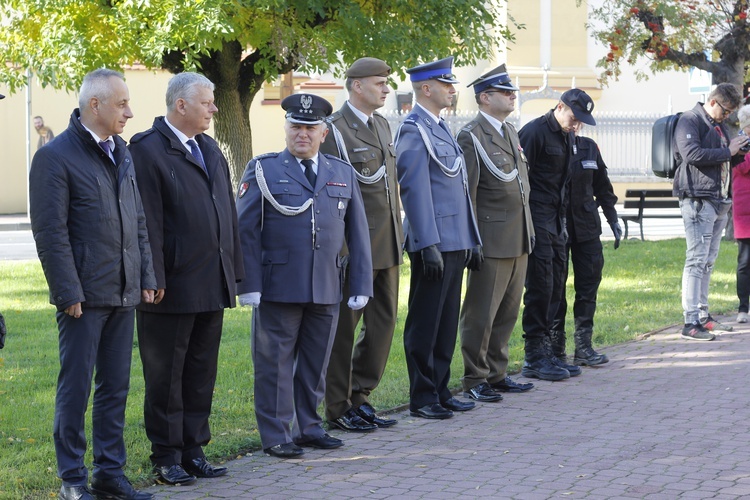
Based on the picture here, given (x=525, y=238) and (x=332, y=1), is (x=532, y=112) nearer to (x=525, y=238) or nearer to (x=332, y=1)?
(x=332, y=1)

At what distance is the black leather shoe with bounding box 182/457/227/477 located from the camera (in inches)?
236

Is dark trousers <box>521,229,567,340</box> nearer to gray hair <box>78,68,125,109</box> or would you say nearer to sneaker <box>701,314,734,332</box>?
sneaker <box>701,314,734,332</box>

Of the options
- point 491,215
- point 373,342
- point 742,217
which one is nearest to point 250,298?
point 373,342

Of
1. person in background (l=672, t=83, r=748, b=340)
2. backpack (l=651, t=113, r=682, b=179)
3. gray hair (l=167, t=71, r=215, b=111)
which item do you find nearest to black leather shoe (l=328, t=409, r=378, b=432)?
gray hair (l=167, t=71, r=215, b=111)

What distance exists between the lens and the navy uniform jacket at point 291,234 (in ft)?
21.0

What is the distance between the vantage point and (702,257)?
10219 mm

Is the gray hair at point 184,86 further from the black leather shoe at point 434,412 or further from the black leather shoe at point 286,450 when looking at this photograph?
the black leather shoe at point 434,412

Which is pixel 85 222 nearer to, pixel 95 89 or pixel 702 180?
pixel 95 89

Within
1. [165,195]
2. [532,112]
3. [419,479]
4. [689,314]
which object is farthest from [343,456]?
[532,112]

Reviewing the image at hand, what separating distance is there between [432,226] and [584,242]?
2.28 metres

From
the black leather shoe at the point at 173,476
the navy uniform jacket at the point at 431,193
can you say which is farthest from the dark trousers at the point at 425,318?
the black leather shoe at the point at 173,476

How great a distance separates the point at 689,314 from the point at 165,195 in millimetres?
6049

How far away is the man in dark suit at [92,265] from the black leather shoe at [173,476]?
297mm

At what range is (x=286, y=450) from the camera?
638 cm
